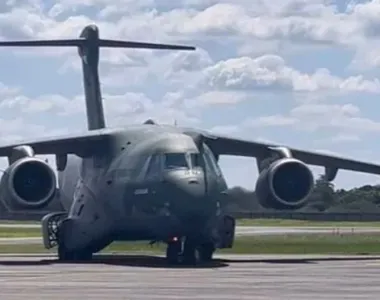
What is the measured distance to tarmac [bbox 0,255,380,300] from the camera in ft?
82.3

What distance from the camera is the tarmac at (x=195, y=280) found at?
2508cm

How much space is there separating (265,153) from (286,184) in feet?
7.80

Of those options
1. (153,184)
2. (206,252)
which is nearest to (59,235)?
(206,252)

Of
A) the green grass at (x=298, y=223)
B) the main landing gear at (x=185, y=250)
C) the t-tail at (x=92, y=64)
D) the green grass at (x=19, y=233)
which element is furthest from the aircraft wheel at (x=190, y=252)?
the green grass at (x=298, y=223)

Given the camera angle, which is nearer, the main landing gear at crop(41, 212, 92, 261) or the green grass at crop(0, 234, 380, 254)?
the main landing gear at crop(41, 212, 92, 261)

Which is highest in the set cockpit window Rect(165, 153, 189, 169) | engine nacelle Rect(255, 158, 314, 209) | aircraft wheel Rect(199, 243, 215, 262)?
cockpit window Rect(165, 153, 189, 169)

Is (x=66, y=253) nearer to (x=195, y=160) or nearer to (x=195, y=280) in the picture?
(x=195, y=160)

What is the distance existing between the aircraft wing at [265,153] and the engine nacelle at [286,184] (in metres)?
1.61

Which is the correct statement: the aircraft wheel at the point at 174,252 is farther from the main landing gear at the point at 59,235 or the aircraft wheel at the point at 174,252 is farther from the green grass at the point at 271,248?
the green grass at the point at 271,248

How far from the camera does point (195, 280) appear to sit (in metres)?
29.9

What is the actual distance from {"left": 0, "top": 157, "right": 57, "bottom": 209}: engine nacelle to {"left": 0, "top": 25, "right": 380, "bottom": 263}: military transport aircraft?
29 millimetres

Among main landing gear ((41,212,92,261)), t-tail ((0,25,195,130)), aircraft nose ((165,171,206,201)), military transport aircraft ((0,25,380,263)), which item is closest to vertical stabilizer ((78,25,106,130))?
t-tail ((0,25,195,130))

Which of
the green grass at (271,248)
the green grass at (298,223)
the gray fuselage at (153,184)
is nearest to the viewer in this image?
the gray fuselage at (153,184)

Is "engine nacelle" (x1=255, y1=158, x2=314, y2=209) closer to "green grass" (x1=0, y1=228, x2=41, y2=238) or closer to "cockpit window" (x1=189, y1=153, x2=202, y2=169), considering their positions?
"cockpit window" (x1=189, y1=153, x2=202, y2=169)
